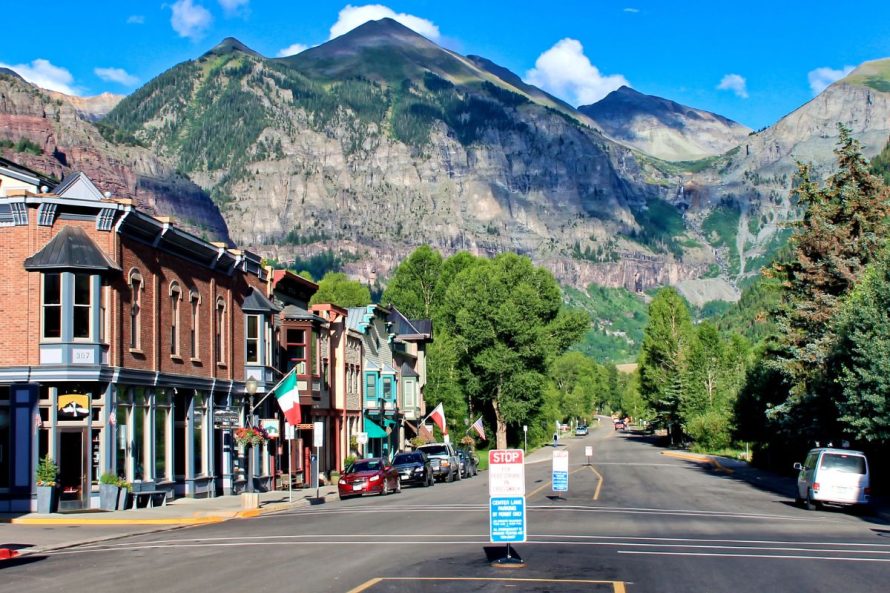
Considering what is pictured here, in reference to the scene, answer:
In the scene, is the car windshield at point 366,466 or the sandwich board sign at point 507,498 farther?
the car windshield at point 366,466

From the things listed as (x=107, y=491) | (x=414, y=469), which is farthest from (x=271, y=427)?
(x=414, y=469)

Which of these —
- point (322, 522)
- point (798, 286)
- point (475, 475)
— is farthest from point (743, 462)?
point (322, 522)

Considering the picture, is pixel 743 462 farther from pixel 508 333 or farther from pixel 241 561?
pixel 241 561

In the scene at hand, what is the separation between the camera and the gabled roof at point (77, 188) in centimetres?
3944

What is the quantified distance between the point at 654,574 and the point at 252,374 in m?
31.8

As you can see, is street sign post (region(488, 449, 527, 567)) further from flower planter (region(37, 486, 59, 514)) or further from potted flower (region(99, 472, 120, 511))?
potted flower (region(99, 472, 120, 511))

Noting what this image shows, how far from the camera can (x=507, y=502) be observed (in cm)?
1897

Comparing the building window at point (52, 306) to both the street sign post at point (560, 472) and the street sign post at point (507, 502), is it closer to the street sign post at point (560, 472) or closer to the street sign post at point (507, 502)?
the street sign post at point (560, 472)

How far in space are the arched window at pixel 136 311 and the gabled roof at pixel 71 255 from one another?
2.22 metres

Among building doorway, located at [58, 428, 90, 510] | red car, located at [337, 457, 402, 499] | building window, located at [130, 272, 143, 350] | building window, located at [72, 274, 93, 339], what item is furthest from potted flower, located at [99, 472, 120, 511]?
red car, located at [337, 457, 402, 499]

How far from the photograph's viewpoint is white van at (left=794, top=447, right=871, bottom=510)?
34.3m

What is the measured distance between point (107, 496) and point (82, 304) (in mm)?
6076

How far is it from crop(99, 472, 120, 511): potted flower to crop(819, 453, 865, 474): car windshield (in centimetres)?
2228

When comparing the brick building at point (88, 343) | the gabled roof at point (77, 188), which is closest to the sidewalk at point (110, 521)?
the brick building at point (88, 343)
